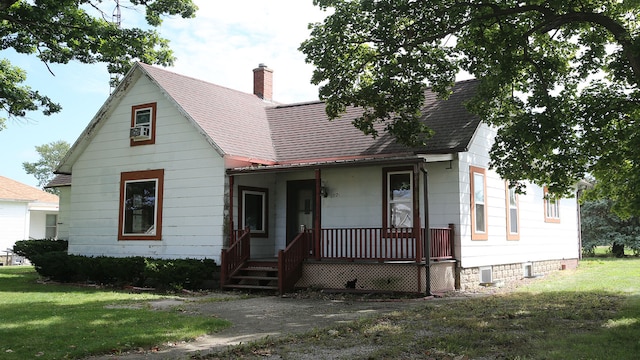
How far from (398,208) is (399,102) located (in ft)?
9.30

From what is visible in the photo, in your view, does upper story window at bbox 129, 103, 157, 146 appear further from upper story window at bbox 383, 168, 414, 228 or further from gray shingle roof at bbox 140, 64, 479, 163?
upper story window at bbox 383, 168, 414, 228

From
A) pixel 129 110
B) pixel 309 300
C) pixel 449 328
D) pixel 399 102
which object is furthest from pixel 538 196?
pixel 129 110

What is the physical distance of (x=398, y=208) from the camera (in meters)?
14.9

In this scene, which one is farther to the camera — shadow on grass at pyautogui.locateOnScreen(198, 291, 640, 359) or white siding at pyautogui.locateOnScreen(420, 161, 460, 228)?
white siding at pyautogui.locateOnScreen(420, 161, 460, 228)

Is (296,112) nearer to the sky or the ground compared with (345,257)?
nearer to the sky

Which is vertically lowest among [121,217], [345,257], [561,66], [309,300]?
[309,300]

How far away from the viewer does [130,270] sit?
51.0ft

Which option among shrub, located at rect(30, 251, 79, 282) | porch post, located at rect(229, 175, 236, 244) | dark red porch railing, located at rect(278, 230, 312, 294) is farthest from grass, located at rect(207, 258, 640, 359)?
shrub, located at rect(30, 251, 79, 282)

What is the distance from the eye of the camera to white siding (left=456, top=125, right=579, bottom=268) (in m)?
14.8

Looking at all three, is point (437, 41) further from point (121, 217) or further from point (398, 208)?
point (121, 217)

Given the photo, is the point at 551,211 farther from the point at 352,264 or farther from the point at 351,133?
the point at 352,264

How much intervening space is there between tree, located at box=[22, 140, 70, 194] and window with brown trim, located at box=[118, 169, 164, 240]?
65.5 m

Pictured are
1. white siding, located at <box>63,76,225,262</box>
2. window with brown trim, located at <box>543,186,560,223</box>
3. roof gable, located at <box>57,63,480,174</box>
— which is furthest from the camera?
window with brown trim, located at <box>543,186,560,223</box>

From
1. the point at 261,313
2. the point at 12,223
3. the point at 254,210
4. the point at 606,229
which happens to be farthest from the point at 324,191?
the point at 606,229
